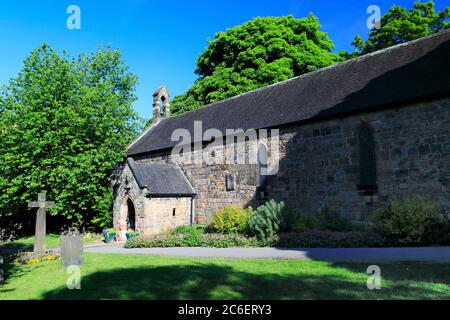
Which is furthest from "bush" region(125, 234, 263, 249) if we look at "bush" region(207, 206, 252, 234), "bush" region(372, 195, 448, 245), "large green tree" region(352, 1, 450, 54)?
"large green tree" region(352, 1, 450, 54)

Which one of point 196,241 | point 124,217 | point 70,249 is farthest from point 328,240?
point 124,217

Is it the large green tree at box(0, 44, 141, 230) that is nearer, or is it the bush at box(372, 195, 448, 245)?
the bush at box(372, 195, 448, 245)

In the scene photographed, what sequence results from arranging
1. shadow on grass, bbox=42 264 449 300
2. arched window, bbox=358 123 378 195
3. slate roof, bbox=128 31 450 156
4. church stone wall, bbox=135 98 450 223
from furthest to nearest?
arched window, bbox=358 123 378 195, slate roof, bbox=128 31 450 156, church stone wall, bbox=135 98 450 223, shadow on grass, bbox=42 264 449 300

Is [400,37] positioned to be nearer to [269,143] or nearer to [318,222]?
[269,143]

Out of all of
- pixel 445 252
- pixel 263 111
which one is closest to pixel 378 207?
pixel 445 252

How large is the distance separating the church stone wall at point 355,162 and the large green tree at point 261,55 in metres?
13.7

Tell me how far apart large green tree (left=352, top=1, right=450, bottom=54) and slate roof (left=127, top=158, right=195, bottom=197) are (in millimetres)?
19650

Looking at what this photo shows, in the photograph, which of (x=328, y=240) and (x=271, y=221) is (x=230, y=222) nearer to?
(x=271, y=221)

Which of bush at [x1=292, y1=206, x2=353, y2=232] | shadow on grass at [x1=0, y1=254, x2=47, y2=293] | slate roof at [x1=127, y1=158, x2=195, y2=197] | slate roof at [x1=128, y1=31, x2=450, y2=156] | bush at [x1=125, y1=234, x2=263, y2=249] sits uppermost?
slate roof at [x1=128, y1=31, x2=450, y2=156]

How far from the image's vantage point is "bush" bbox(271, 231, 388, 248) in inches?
407

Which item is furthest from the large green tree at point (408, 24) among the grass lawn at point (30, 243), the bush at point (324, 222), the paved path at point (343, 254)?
the grass lawn at point (30, 243)

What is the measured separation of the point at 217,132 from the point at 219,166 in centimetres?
194

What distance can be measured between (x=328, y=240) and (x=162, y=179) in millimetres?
10658

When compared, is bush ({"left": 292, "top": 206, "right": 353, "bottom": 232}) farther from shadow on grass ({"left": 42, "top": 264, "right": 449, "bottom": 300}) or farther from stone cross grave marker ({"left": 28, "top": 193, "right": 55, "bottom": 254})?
stone cross grave marker ({"left": 28, "top": 193, "right": 55, "bottom": 254})
